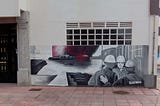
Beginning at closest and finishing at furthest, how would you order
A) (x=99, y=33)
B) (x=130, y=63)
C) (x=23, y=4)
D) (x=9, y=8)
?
1. (x=9, y=8)
2. (x=23, y=4)
3. (x=130, y=63)
4. (x=99, y=33)

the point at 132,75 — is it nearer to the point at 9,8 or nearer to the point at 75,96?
the point at 75,96

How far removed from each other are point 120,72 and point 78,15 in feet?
9.45

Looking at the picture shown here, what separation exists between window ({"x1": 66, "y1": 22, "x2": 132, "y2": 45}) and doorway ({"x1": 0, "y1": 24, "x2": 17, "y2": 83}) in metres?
2.58

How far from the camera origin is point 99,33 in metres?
12.0

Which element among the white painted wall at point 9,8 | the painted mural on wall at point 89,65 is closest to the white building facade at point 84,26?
the painted mural on wall at point 89,65

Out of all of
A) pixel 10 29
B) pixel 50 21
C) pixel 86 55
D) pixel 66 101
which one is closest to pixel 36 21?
pixel 50 21

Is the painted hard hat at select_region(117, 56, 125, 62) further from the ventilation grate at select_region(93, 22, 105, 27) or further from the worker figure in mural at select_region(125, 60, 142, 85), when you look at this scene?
the ventilation grate at select_region(93, 22, 105, 27)

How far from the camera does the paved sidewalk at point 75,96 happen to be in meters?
9.23

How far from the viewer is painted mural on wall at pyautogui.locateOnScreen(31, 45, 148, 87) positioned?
11.8m

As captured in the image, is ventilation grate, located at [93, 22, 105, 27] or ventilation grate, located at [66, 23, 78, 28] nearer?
ventilation grate, located at [93, 22, 105, 27]

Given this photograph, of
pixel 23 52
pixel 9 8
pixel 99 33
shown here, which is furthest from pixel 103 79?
pixel 9 8

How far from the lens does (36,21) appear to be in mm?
12078

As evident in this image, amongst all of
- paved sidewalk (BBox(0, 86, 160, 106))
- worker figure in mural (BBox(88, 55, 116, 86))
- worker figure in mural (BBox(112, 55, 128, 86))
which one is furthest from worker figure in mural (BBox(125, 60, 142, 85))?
worker figure in mural (BBox(88, 55, 116, 86))

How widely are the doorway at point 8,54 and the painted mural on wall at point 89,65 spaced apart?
3.71 ft
